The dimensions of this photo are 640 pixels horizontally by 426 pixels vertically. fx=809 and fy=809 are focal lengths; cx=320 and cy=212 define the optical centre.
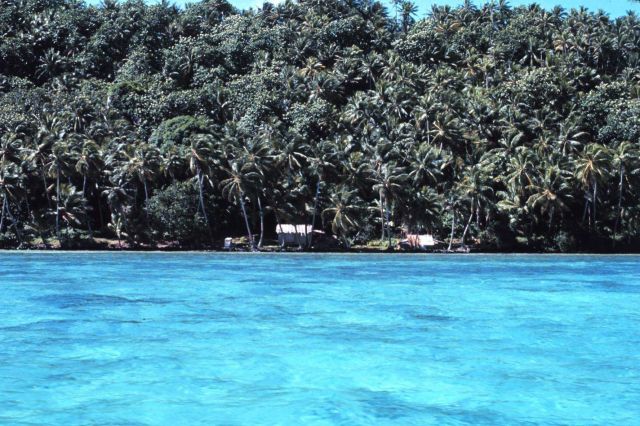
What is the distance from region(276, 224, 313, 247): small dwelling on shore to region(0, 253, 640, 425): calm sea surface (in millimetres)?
21010

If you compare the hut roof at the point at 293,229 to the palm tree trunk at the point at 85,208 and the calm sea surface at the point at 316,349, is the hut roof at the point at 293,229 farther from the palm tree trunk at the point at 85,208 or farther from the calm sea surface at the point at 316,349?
the calm sea surface at the point at 316,349

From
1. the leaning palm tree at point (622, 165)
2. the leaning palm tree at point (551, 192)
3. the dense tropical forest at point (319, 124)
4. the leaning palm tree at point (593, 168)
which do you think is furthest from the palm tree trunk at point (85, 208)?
the leaning palm tree at point (622, 165)

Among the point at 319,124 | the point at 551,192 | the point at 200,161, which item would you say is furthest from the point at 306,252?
the point at 551,192

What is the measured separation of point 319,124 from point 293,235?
1576cm

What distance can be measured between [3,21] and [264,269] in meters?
65.2

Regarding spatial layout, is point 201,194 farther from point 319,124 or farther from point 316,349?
point 316,349

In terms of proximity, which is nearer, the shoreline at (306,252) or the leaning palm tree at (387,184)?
the shoreline at (306,252)

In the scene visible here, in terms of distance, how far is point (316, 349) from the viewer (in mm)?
25438

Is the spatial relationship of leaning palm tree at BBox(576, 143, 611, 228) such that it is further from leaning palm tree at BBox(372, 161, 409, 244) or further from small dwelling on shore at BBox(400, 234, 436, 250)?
leaning palm tree at BBox(372, 161, 409, 244)

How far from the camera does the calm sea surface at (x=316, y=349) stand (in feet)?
62.6

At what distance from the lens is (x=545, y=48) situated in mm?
93500

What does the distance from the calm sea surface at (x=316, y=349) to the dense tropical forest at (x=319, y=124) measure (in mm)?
20178

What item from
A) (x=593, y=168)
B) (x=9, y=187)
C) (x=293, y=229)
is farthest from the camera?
(x=293, y=229)

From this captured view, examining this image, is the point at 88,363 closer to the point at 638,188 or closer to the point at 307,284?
the point at 307,284
